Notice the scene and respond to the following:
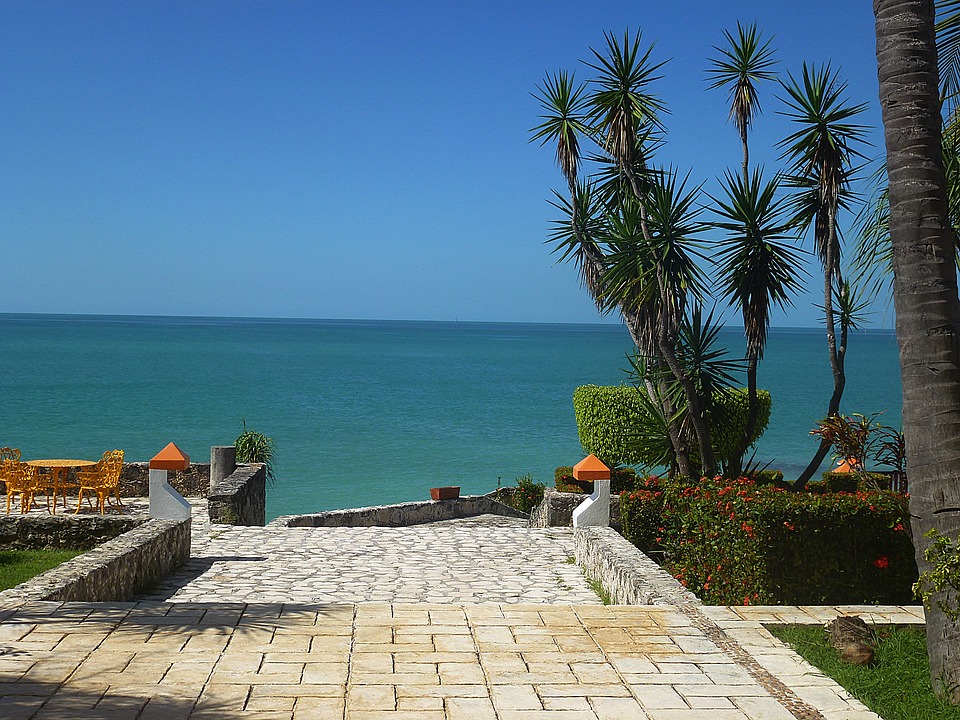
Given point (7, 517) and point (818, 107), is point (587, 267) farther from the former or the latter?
point (7, 517)

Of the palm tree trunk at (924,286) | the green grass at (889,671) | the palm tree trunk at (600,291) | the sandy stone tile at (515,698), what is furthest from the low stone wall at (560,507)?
the sandy stone tile at (515,698)

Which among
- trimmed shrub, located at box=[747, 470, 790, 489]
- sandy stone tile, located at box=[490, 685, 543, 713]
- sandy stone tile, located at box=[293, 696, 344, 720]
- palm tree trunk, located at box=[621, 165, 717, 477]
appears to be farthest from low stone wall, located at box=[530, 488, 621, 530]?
sandy stone tile, located at box=[293, 696, 344, 720]

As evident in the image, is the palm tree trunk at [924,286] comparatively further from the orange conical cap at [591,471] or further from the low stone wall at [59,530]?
the low stone wall at [59,530]

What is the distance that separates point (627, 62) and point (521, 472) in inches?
1004

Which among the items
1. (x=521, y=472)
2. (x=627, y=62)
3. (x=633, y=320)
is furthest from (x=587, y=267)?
(x=521, y=472)

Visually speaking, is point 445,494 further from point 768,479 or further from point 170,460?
point 170,460

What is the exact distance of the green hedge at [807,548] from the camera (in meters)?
7.69

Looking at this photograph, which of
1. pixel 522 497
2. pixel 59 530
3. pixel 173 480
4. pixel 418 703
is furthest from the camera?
pixel 522 497

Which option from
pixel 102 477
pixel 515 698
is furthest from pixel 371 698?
pixel 102 477

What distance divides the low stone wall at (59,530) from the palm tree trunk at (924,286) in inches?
339

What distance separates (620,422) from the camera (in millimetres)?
17797

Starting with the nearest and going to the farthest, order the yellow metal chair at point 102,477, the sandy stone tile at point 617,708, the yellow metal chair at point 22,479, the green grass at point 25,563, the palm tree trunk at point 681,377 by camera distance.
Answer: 1. the sandy stone tile at point 617,708
2. the green grass at point 25,563
3. the yellow metal chair at point 102,477
4. the palm tree trunk at point 681,377
5. the yellow metal chair at point 22,479

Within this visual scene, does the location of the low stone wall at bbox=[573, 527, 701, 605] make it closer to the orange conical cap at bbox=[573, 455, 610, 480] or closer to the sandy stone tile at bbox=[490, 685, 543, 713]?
the orange conical cap at bbox=[573, 455, 610, 480]

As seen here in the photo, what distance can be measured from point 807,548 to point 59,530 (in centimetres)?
829
